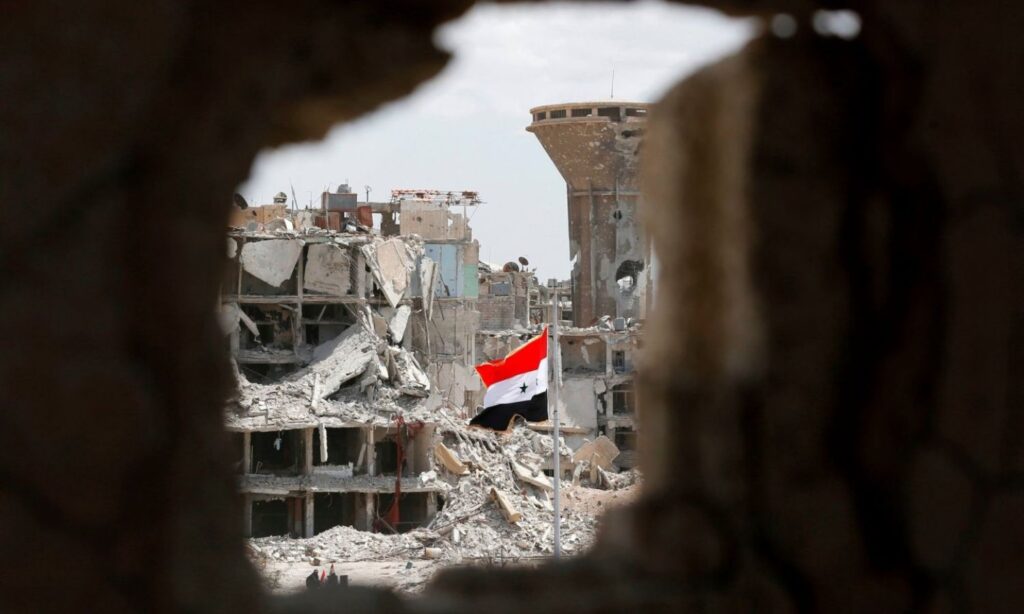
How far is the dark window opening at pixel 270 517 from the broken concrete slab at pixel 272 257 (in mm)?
4122

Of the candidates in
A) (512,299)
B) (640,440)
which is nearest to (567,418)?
(512,299)

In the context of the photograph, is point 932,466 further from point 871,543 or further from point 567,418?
point 567,418

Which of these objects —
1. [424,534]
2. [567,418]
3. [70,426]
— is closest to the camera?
[70,426]

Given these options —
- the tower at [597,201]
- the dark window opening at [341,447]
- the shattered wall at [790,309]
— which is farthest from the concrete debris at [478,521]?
the shattered wall at [790,309]

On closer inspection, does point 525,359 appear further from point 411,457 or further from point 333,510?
point 333,510

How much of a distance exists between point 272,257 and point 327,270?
1.09 m

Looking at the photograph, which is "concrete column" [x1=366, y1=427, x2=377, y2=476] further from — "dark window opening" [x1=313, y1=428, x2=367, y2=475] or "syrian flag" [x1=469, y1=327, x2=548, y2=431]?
"syrian flag" [x1=469, y1=327, x2=548, y2=431]

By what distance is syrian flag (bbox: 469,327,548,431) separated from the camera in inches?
620

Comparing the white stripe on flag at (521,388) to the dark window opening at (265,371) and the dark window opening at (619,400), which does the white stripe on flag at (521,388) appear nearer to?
the dark window opening at (265,371)

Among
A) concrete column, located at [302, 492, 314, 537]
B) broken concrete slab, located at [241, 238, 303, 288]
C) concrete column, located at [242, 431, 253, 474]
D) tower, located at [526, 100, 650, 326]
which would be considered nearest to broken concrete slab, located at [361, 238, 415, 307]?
broken concrete slab, located at [241, 238, 303, 288]

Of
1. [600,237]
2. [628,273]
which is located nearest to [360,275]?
[600,237]

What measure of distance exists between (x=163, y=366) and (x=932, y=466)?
43.6 inches

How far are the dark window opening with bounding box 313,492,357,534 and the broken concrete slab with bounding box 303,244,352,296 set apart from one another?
3.77m

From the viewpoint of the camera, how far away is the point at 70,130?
1.12 m
